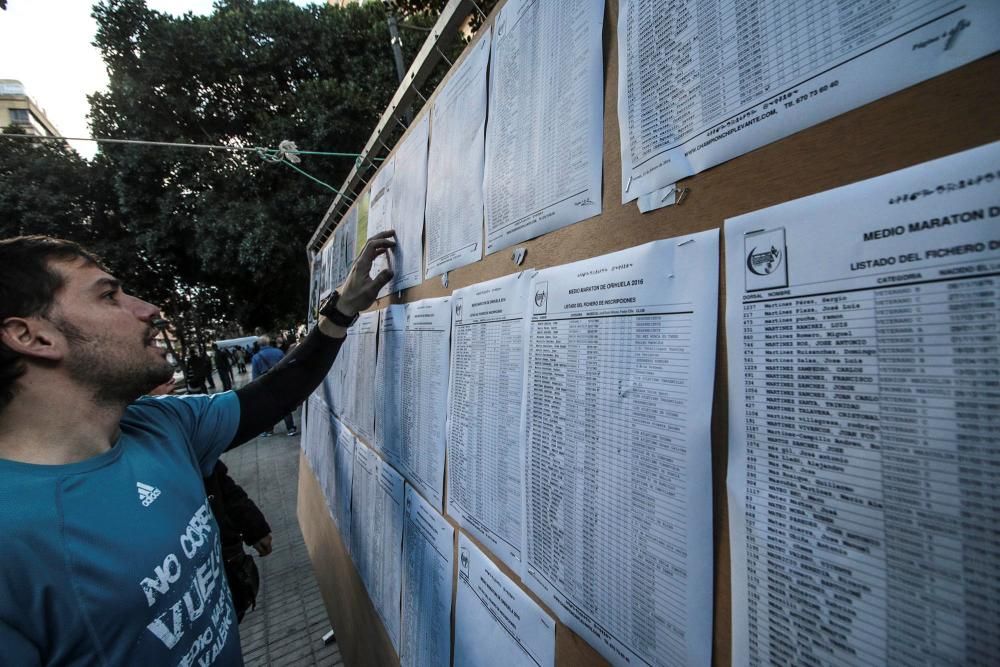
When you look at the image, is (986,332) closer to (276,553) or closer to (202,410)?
(202,410)

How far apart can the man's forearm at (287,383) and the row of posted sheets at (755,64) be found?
1.44 meters

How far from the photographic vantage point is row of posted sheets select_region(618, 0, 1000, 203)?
0.99 ft

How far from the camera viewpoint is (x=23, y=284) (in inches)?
39.6

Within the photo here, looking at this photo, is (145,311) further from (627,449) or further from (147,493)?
(627,449)

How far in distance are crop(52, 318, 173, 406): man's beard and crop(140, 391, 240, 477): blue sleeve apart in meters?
0.27

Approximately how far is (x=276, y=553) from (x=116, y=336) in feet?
10.9

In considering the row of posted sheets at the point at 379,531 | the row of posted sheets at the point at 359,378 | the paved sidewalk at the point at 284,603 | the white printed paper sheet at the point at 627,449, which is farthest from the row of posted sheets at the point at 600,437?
the paved sidewalk at the point at 284,603

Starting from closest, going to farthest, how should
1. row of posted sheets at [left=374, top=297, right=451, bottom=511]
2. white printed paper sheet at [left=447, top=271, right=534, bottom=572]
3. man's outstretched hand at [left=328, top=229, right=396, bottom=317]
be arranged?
white printed paper sheet at [left=447, top=271, right=534, bottom=572], row of posted sheets at [left=374, top=297, right=451, bottom=511], man's outstretched hand at [left=328, top=229, right=396, bottom=317]

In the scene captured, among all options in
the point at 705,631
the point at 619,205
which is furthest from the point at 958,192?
the point at 705,631

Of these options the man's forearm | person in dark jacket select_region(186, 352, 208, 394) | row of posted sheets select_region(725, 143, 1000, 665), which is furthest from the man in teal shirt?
person in dark jacket select_region(186, 352, 208, 394)

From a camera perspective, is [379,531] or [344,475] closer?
[379,531]

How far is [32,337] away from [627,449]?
1361mm

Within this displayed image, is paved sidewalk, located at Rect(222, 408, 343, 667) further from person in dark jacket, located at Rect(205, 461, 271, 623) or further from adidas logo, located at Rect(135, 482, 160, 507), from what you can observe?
adidas logo, located at Rect(135, 482, 160, 507)

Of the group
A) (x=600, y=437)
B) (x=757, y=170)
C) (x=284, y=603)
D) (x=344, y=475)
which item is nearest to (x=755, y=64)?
(x=757, y=170)
